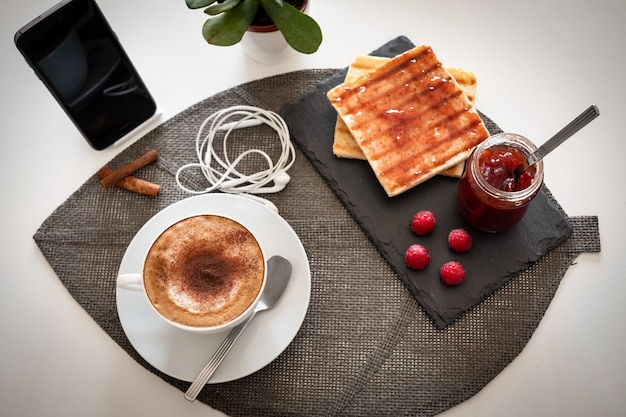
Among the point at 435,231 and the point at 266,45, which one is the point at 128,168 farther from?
the point at 435,231

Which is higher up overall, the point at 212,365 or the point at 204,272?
the point at 204,272

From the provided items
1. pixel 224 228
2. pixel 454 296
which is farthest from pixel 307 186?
pixel 454 296

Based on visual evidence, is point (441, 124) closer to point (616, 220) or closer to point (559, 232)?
point (559, 232)

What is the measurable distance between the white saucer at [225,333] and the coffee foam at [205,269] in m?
0.12

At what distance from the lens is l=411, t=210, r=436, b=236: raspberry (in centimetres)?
137

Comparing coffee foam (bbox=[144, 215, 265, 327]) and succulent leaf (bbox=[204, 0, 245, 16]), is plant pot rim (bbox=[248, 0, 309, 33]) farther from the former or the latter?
coffee foam (bbox=[144, 215, 265, 327])

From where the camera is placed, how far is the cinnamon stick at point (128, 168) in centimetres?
146

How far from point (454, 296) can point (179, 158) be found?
0.79 m

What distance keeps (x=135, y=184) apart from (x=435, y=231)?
2.53 ft

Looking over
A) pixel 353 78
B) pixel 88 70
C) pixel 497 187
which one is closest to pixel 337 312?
pixel 497 187

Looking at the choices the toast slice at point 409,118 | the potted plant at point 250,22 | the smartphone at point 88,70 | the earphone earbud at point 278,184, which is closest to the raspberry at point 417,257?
the toast slice at point 409,118

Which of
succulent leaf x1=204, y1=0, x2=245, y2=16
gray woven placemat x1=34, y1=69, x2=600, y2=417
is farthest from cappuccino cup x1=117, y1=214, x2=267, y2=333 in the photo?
succulent leaf x1=204, y1=0, x2=245, y2=16

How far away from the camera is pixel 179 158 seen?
151 centimetres

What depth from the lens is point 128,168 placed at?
1469 mm
